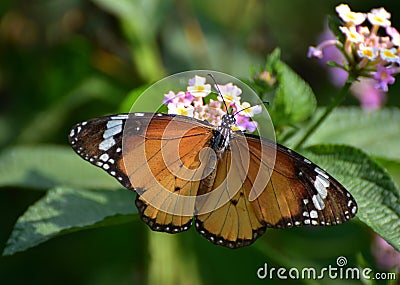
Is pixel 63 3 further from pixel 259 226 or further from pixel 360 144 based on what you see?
pixel 259 226

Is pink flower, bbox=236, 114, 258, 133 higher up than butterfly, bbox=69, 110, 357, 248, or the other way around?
pink flower, bbox=236, 114, 258, 133

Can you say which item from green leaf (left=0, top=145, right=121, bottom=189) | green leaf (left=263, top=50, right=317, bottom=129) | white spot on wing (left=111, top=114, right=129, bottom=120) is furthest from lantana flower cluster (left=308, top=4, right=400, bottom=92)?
green leaf (left=0, top=145, right=121, bottom=189)

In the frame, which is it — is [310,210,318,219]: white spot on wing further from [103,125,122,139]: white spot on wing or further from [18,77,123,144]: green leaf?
[18,77,123,144]: green leaf

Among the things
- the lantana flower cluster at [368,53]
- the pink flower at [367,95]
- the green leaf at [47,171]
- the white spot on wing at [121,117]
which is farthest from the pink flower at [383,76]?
the pink flower at [367,95]

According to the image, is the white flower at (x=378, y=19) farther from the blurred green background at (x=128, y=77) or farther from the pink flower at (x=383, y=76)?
the blurred green background at (x=128, y=77)

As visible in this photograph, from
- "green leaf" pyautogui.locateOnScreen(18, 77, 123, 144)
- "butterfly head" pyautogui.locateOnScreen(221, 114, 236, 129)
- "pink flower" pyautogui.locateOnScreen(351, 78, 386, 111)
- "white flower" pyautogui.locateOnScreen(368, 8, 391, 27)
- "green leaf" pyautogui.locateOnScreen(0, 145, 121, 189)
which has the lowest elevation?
"green leaf" pyautogui.locateOnScreen(18, 77, 123, 144)

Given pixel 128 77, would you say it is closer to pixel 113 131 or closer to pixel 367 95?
pixel 367 95

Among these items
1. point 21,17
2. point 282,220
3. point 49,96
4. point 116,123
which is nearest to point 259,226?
point 282,220

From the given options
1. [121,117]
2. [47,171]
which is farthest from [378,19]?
[47,171]
